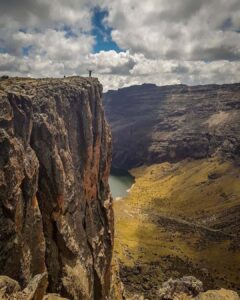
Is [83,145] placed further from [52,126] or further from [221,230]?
[221,230]

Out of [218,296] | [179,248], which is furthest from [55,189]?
[179,248]

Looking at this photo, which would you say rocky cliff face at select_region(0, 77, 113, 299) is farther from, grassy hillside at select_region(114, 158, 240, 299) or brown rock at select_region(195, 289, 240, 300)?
grassy hillside at select_region(114, 158, 240, 299)

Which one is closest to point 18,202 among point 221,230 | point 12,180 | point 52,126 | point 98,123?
point 12,180

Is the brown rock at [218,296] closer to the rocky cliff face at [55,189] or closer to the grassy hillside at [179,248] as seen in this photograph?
the rocky cliff face at [55,189]

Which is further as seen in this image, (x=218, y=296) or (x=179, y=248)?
(x=179, y=248)

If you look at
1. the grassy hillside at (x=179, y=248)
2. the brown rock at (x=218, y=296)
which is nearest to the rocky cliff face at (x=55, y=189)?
the brown rock at (x=218, y=296)

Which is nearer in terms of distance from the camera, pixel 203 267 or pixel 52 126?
pixel 52 126

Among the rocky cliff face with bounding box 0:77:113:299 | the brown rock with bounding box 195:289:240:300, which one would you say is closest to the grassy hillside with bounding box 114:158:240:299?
the rocky cliff face with bounding box 0:77:113:299

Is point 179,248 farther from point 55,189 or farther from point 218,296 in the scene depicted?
point 218,296
